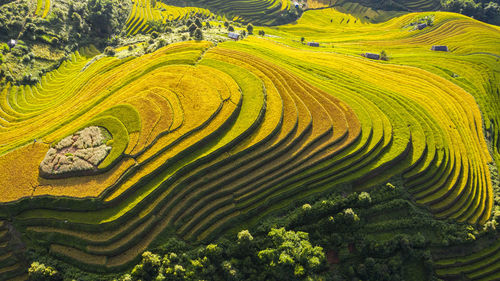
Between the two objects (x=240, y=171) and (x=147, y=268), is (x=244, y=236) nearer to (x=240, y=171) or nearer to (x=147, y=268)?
(x=240, y=171)

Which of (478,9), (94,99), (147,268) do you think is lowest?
(147,268)

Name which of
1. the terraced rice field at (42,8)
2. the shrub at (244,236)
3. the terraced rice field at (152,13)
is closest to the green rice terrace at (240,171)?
the shrub at (244,236)

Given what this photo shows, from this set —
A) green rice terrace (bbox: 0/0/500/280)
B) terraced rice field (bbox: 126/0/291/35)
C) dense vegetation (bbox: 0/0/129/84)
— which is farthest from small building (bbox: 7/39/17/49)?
terraced rice field (bbox: 126/0/291/35)

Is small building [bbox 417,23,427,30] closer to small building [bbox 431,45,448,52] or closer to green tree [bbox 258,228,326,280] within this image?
small building [bbox 431,45,448,52]

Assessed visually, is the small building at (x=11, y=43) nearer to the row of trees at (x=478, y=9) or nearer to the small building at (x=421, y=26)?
the small building at (x=421, y=26)

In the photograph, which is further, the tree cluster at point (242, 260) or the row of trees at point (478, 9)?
the row of trees at point (478, 9)

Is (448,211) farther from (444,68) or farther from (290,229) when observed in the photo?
(444,68)

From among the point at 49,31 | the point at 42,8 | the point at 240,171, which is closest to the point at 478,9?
the point at 240,171

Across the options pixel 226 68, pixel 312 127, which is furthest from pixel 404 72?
pixel 226 68
